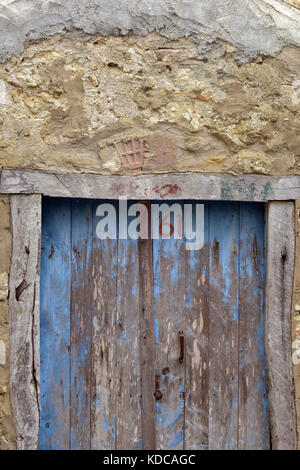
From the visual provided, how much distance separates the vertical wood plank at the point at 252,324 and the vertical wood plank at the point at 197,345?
190 millimetres

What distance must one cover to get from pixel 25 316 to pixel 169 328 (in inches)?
29.8

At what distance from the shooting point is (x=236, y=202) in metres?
2.72

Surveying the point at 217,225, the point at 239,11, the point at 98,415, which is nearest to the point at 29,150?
the point at 217,225

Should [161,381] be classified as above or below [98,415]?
above

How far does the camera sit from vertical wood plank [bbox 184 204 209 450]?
271cm

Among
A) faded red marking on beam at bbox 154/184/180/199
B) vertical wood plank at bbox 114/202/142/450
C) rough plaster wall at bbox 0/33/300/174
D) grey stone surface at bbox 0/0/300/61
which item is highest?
grey stone surface at bbox 0/0/300/61

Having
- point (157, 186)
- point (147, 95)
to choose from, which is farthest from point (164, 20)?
point (157, 186)

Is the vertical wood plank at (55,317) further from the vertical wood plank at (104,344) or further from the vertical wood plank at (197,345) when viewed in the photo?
the vertical wood plank at (197,345)

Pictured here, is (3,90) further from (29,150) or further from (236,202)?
(236,202)

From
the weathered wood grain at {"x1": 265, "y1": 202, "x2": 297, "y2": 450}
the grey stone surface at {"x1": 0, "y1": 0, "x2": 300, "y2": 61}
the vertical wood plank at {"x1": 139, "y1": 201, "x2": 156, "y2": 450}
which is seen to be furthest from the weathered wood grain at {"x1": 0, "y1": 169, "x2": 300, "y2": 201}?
the grey stone surface at {"x1": 0, "y1": 0, "x2": 300, "y2": 61}

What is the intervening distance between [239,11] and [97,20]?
2.30 ft

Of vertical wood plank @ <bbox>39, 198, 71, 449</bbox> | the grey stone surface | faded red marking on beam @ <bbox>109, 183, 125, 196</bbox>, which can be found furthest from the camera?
vertical wood plank @ <bbox>39, 198, 71, 449</bbox>

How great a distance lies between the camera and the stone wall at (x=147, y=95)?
8.07ft

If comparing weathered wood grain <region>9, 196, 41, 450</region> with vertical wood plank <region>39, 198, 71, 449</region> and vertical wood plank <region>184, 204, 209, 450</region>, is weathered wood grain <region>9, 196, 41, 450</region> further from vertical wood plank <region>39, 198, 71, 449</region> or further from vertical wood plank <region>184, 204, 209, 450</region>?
vertical wood plank <region>184, 204, 209, 450</region>
